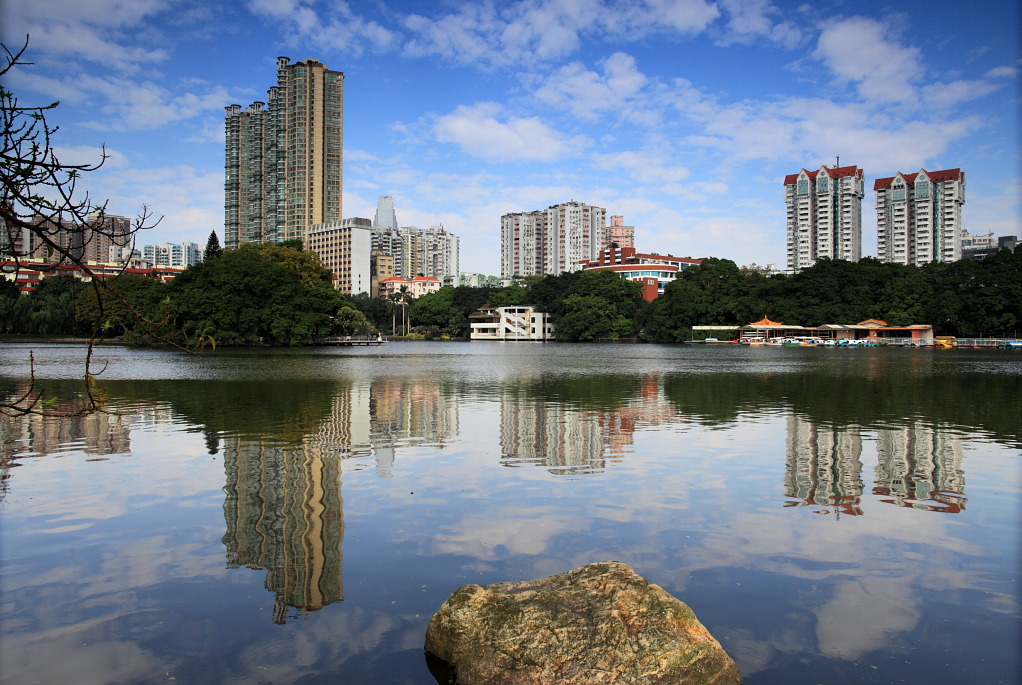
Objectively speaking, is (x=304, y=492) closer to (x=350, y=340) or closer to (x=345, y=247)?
(x=350, y=340)

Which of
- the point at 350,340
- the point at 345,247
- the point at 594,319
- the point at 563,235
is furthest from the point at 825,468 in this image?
the point at 563,235

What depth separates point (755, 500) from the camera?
8.32m

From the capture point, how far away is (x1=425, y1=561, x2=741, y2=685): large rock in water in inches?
154

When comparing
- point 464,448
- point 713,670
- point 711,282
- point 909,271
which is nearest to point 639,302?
point 711,282

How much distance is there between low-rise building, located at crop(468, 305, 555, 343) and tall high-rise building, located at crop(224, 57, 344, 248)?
46015 millimetres

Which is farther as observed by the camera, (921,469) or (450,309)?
(450,309)

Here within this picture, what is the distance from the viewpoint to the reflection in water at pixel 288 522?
567cm

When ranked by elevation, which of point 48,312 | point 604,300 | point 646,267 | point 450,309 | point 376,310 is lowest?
point 48,312

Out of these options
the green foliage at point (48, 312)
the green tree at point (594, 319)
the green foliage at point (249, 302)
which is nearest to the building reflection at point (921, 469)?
the green foliage at point (249, 302)

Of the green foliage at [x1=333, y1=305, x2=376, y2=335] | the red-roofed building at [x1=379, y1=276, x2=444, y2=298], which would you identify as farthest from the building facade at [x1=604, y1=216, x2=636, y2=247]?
the green foliage at [x1=333, y1=305, x2=376, y2=335]

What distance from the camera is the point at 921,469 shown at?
10125mm

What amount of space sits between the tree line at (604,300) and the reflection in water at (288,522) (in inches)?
1330

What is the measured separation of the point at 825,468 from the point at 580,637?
730 centimetres

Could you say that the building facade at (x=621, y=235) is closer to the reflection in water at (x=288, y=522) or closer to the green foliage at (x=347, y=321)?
the green foliage at (x=347, y=321)
